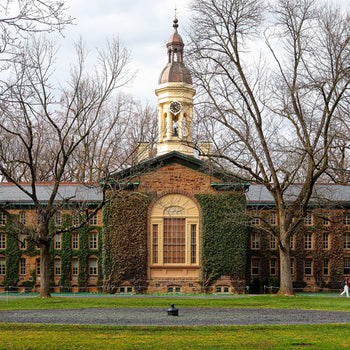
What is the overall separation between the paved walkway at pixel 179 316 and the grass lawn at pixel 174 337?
4.41 feet

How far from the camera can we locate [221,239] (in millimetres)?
35719

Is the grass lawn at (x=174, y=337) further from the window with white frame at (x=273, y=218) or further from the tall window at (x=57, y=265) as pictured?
the window with white frame at (x=273, y=218)

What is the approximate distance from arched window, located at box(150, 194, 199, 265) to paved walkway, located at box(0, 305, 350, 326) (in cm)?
1283

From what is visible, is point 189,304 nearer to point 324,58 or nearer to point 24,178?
point 324,58

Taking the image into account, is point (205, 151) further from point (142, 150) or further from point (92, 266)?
point (92, 266)

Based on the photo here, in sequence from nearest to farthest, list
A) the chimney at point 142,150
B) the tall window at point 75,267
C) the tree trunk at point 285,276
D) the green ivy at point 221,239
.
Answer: the tree trunk at point 285,276
the green ivy at point 221,239
the chimney at point 142,150
the tall window at point 75,267

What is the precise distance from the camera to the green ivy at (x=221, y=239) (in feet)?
116

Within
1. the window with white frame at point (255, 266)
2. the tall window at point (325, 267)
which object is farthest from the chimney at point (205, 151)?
the tall window at point (325, 267)

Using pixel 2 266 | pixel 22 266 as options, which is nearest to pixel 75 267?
pixel 22 266

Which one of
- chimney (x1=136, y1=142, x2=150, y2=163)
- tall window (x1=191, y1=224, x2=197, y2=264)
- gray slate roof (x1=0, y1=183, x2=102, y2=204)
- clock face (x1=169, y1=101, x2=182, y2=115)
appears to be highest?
clock face (x1=169, y1=101, x2=182, y2=115)

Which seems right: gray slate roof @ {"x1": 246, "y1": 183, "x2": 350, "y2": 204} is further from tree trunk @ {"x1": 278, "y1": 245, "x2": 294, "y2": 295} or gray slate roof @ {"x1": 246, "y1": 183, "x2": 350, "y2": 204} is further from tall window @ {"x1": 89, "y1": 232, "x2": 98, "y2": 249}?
Result: tall window @ {"x1": 89, "y1": 232, "x2": 98, "y2": 249}

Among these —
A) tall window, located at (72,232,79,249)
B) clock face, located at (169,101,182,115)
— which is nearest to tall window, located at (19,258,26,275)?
tall window, located at (72,232,79,249)

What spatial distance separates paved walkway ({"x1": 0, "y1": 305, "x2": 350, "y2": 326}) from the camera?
1805cm

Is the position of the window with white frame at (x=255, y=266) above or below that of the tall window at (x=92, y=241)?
below
